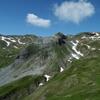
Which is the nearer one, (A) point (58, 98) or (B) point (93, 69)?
(A) point (58, 98)

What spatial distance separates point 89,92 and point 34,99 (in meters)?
45.7

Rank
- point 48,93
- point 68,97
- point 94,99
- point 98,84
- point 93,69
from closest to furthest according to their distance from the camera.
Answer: point 94,99 < point 68,97 < point 98,84 < point 48,93 < point 93,69

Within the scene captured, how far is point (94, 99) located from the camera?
96.9 m

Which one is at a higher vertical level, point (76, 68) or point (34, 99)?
point (76, 68)

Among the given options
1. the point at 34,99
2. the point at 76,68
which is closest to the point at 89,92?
the point at 34,99

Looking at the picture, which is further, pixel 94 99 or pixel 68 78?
pixel 68 78

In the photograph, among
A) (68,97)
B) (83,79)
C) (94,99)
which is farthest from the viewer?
(83,79)

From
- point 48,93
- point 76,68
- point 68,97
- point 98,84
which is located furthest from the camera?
point 76,68

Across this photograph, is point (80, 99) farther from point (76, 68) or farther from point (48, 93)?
point (76, 68)

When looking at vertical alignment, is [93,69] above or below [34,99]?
above

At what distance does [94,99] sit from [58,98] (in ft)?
81.3

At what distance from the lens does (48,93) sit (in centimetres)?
14112

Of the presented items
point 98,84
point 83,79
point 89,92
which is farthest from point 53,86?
point 89,92

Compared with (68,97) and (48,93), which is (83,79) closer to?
(48,93)
